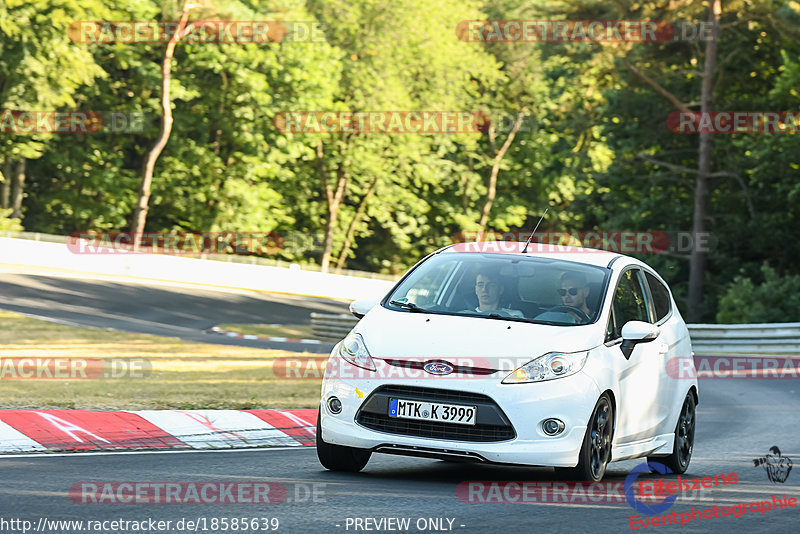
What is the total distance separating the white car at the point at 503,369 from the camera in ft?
25.4

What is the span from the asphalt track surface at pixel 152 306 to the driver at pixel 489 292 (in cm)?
1689

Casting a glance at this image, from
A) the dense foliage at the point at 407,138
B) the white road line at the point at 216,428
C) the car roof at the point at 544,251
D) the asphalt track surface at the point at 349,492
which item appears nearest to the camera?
the asphalt track surface at the point at 349,492

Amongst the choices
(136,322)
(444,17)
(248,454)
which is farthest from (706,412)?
(444,17)

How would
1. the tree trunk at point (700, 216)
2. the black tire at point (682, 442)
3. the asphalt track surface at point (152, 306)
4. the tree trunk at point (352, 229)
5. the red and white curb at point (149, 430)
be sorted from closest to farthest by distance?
the red and white curb at point (149, 430) → the black tire at point (682, 442) → the asphalt track surface at point (152, 306) → the tree trunk at point (700, 216) → the tree trunk at point (352, 229)

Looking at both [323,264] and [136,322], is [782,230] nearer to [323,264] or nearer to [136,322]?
[136,322]

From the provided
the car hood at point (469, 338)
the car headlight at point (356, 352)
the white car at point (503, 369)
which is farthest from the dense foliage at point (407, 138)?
the car headlight at point (356, 352)

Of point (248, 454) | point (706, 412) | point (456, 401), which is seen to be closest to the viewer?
point (456, 401)

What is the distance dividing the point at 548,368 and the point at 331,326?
23.6 metres

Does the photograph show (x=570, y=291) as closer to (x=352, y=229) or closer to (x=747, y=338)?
(x=747, y=338)

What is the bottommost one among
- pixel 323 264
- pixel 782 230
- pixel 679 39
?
pixel 323 264

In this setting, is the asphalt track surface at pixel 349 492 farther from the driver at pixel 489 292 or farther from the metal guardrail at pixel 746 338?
the metal guardrail at pixel 746 338

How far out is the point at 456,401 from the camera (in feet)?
25.5

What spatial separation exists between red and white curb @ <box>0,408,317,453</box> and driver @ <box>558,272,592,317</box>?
3.11 meters

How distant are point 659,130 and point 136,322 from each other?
69.6 ft
